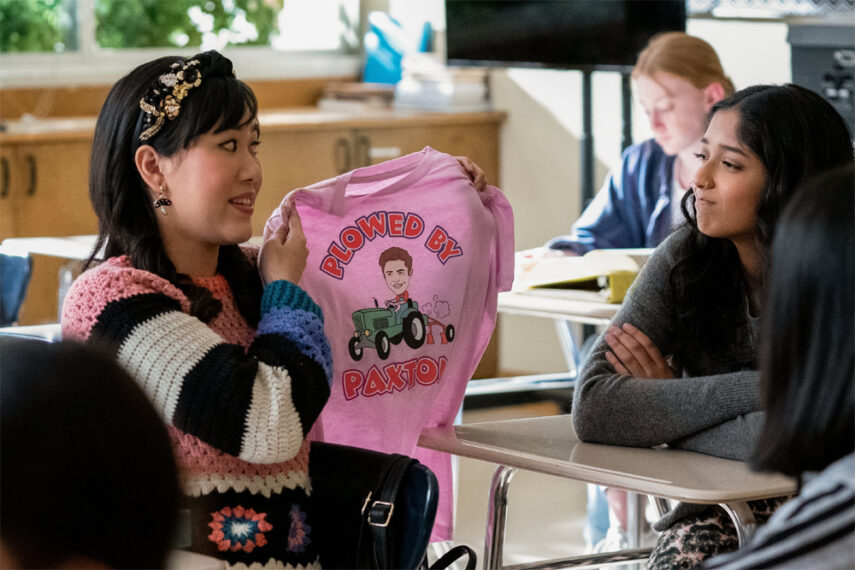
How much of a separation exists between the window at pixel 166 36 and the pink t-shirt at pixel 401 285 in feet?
10.0

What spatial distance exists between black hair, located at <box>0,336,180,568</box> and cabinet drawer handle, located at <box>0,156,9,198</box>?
11.8 ft

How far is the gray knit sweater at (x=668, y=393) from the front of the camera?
170 centimetres

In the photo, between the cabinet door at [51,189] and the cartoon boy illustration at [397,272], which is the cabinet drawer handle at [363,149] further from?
the cartoon boy illustration at [397,272]

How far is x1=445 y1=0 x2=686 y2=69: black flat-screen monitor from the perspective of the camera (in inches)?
153

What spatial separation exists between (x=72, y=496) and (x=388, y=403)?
125 cm

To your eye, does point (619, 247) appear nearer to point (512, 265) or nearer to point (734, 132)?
point (512, 265)

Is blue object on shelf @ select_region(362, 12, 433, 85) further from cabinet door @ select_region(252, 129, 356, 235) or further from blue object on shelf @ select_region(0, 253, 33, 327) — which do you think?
blue object on shelf @ select_region(0, 253, 33, 327)

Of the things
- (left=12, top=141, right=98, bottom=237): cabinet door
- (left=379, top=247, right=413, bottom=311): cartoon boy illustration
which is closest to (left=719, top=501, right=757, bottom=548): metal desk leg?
(left=379, top=247, right=413, bottom=311): cartoon boy illustration

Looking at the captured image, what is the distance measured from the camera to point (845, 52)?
3.21m

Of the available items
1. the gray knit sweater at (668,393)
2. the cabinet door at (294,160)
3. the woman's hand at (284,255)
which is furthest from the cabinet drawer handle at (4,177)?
the gray knit sweater at (668,393)

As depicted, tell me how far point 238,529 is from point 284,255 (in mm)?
404

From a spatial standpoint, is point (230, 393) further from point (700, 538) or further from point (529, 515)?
point (529, 515)

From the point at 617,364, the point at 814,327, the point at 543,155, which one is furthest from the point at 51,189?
the point at 814,327

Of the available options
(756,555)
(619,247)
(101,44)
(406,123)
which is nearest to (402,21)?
(406,123)
